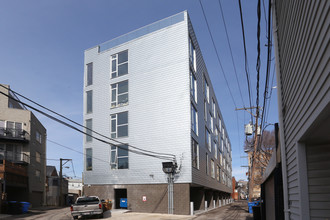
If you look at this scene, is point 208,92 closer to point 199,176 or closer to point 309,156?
point 199,176

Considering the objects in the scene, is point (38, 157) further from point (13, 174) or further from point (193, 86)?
point (193, 86)

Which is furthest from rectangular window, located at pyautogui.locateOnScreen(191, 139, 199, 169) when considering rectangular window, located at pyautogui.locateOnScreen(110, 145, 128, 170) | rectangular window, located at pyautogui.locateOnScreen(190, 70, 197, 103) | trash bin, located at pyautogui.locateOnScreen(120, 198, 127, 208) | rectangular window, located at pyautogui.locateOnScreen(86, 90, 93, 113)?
rectangular window, located at pyautogui.locateOnScreen(86, 90, 93, 113)

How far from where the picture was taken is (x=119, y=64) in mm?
32438

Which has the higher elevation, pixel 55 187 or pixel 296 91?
pixel 296 91

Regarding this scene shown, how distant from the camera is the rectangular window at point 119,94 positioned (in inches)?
1235

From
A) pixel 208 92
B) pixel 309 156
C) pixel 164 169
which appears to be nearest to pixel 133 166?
pixel 164 169

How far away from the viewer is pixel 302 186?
5793 mm

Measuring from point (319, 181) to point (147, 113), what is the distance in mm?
24115

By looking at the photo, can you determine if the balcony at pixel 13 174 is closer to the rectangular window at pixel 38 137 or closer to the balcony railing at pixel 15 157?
the balcony railing at pixel 15 157

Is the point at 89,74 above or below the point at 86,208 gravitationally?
above

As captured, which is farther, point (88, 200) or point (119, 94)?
point (119, 94)

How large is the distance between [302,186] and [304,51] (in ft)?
7.90

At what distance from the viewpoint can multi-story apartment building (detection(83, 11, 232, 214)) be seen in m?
27.6

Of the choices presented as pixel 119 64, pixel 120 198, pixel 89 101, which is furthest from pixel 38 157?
pixel 119 64
